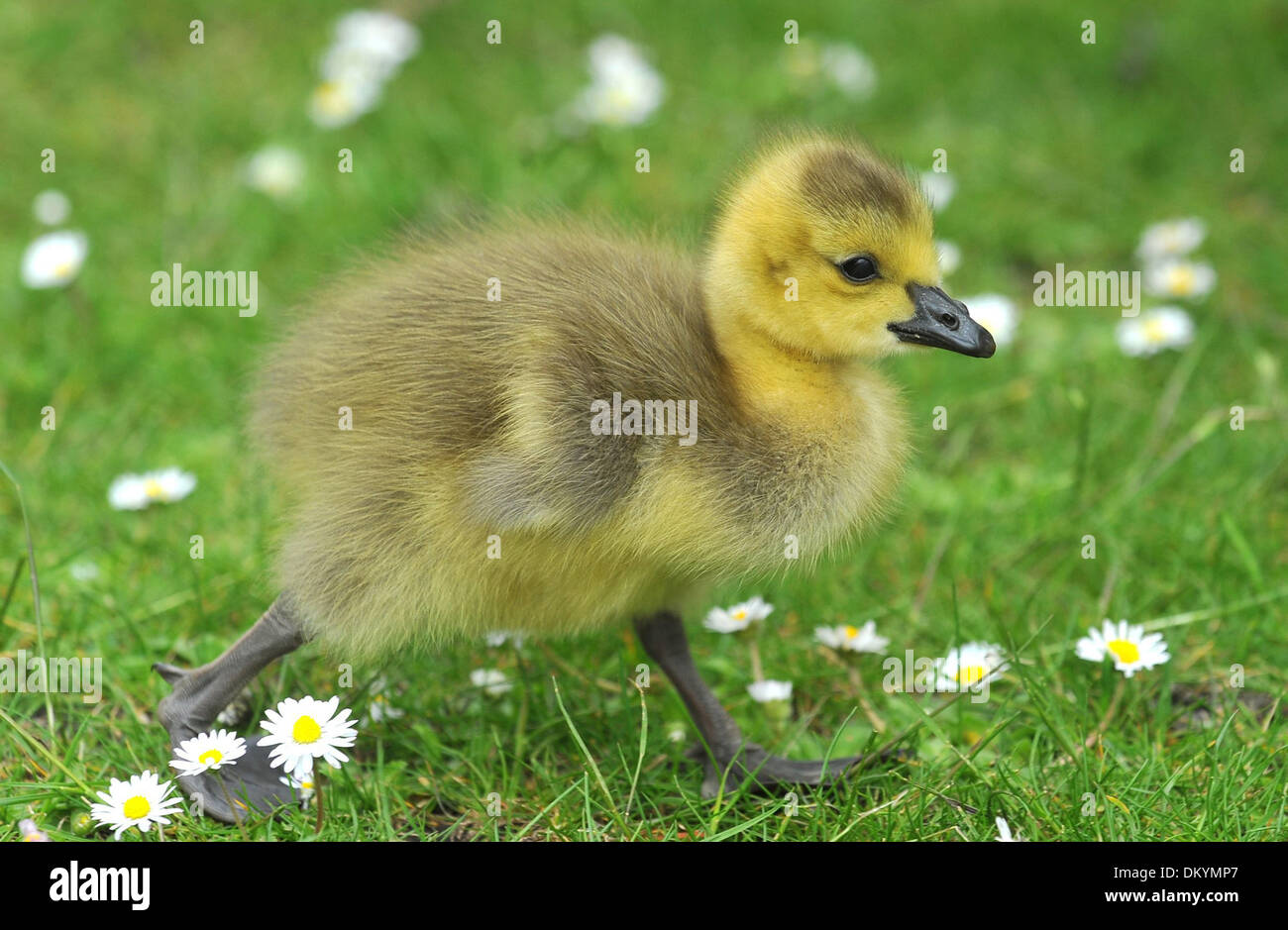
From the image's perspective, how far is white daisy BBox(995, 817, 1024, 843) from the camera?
2.35 meters

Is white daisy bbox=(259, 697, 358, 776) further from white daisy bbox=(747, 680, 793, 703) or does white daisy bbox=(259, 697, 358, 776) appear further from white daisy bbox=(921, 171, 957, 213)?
white daisy bbox=(921, 171, 957, 213)

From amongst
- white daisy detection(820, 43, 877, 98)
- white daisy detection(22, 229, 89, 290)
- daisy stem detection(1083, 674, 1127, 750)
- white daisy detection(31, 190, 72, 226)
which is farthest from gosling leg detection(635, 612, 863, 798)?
white daisy detection(820, 43, 877, 98)

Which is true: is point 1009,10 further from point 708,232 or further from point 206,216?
point 708,232

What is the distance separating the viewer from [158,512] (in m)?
3.38

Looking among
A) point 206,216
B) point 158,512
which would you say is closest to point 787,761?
point 158,512

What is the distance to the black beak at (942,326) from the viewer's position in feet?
7.89

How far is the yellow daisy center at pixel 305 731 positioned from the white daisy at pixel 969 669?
46.6 inches

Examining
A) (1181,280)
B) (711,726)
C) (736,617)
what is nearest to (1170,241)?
(1181,280)

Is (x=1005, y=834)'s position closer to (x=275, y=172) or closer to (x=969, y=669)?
(x=969, y=669)

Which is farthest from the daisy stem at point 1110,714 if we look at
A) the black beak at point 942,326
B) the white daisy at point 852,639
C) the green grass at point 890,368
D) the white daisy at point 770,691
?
the black beak at point 942,326

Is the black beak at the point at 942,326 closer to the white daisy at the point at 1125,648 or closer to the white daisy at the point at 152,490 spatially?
the white daisy at the point at 1125,648

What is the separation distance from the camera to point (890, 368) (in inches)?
149

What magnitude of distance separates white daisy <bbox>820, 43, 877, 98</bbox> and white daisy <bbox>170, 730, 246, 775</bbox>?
3539 mm

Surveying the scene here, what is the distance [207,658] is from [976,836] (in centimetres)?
156
